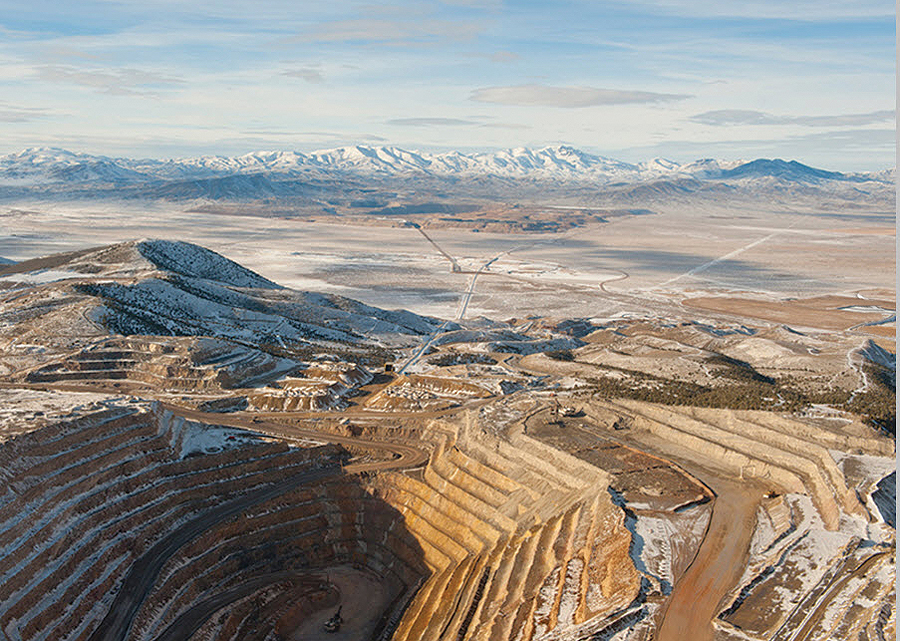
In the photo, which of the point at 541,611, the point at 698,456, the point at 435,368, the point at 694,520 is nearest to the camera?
the point at 541,611

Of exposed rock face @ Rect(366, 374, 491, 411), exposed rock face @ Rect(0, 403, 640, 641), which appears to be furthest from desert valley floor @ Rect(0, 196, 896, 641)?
exposed rock face @ Rect(366, 374, 491, 411)

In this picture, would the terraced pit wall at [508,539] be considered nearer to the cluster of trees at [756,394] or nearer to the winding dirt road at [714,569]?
the winding dirt road at [714,569]

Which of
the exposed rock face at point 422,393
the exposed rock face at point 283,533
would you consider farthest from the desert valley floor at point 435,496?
the exposed rock face at point 422,393

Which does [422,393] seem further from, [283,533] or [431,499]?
[283,533]

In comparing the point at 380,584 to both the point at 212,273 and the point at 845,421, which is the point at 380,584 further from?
the point at 212,273

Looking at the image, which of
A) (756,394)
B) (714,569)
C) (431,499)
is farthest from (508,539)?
(756,394)

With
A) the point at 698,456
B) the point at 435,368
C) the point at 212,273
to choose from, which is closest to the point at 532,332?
the point at 435,368

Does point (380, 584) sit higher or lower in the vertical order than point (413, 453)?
lower

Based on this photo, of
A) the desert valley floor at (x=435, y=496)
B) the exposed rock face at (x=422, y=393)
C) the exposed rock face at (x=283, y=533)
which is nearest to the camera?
the desert valley floor at (x=435, y=496)
